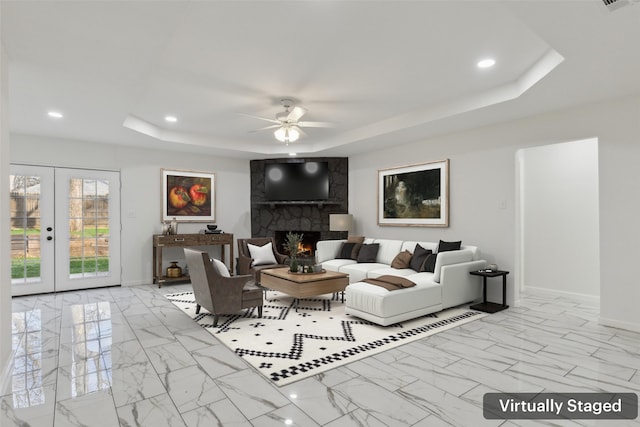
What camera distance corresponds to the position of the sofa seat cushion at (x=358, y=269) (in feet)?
18.5

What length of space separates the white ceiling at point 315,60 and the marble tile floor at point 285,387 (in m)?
2.64

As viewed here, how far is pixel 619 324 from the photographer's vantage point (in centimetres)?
402

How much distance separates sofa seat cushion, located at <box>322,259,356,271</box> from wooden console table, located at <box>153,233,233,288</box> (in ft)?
7.07

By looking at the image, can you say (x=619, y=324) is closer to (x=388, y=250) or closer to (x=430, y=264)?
(x=430, y=264)

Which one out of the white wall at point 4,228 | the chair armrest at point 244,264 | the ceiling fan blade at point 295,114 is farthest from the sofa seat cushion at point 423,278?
the white wall at point 4,228

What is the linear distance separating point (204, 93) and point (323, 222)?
4.08m

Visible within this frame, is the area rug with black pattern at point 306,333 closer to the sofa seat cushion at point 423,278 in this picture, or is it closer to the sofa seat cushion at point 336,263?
the sofa seat cushion at point 423,278

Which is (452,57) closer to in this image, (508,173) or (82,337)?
(508,173)

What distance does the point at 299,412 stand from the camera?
7.61ft

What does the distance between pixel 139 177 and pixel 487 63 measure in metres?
6.14

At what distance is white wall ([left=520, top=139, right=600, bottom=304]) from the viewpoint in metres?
5.45

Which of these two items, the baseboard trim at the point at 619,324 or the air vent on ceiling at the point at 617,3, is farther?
the baseboard trim at the point at 619,324

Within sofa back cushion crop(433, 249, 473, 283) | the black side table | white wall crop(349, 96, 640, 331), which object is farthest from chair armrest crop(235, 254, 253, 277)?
the black side table

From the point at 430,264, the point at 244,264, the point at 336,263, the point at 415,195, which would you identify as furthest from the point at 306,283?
the point at 415,195
